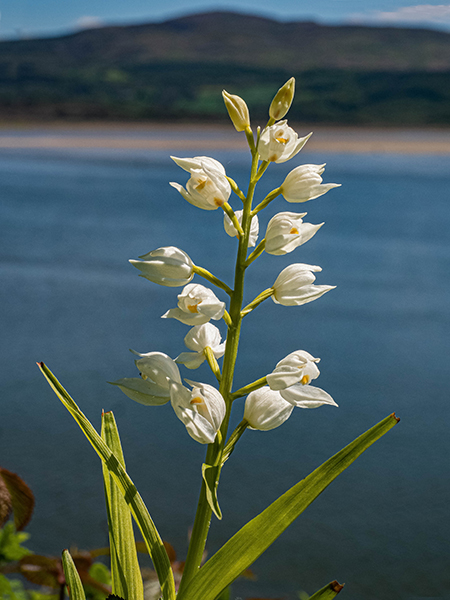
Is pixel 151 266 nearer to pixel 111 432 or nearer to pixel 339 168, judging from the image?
pixel 111 432

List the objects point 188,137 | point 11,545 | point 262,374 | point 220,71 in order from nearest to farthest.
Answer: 1. point 11,545
2. point 262,374
3. point 188,137
4. point 220,71

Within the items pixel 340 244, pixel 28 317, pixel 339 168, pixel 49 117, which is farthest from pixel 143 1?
pixel 28 317

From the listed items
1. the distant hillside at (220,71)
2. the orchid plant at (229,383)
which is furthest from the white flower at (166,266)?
the distant hillside at (220,71)

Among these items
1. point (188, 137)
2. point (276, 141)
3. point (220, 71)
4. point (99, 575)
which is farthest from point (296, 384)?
point (220, 71)

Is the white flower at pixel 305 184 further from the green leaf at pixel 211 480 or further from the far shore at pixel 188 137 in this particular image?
the far shore at pixel 188 137

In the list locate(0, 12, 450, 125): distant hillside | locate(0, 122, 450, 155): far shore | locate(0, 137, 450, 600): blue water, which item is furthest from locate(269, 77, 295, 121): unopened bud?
locate(0, 12, 450, 125): distant hillside

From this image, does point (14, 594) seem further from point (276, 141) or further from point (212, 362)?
point (276, 141)

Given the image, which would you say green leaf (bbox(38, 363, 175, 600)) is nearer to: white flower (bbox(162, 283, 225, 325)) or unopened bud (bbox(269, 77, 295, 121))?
white flower (bbox(162, 283, 225, 325))
